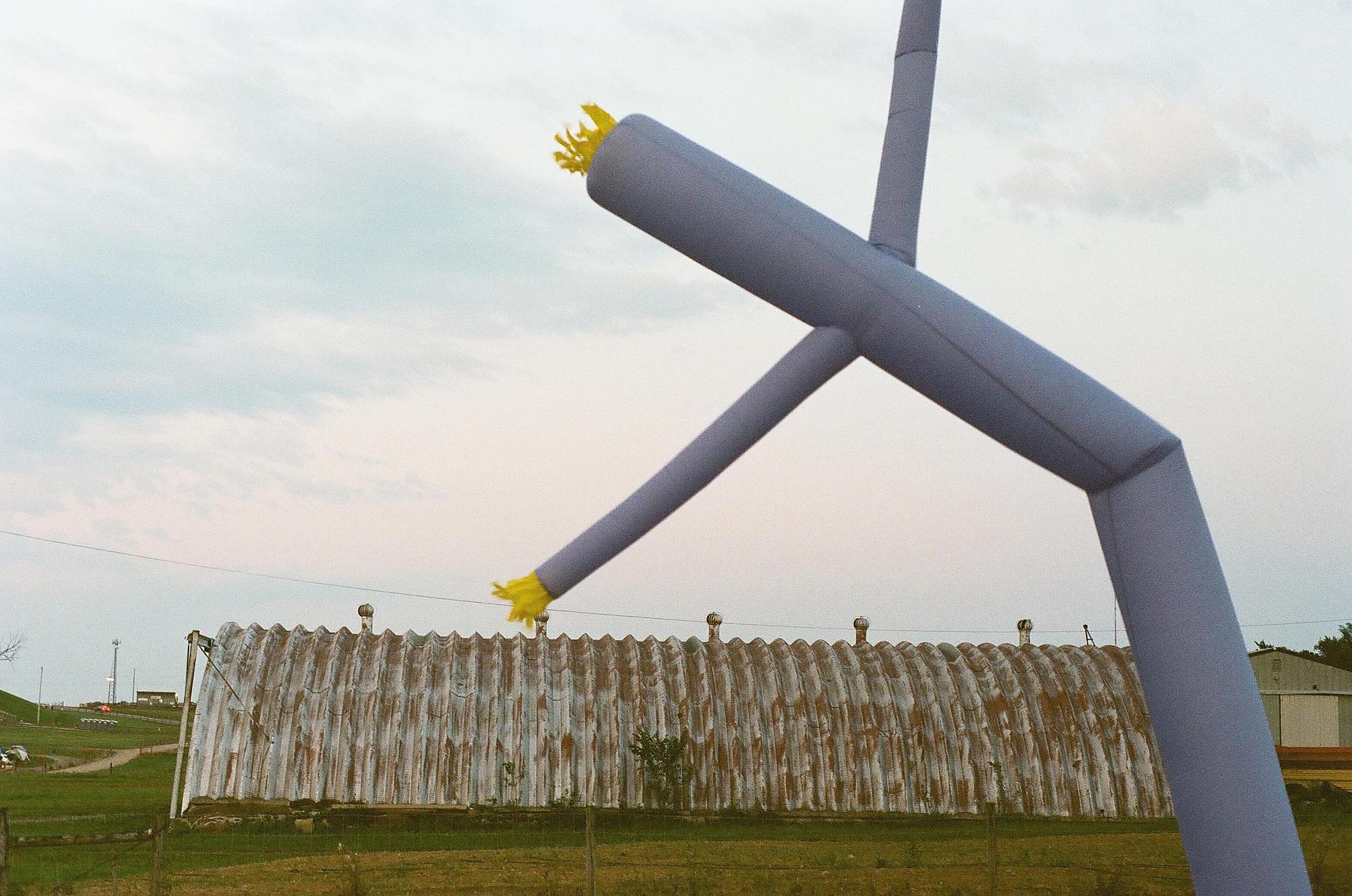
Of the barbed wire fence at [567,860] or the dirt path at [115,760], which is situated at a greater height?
the dirt path at [115,760]

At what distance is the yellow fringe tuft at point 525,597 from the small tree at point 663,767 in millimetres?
18622

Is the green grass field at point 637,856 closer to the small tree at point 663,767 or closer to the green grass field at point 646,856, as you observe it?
the green grass field at point 646,856

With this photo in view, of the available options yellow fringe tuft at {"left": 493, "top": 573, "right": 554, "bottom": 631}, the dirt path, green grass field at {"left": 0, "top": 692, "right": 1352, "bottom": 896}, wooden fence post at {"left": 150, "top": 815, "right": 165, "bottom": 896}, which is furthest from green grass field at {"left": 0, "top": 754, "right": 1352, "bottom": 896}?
the dirt path

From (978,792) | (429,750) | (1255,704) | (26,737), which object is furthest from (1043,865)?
(26,737)

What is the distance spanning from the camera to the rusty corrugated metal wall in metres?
→ 22.9

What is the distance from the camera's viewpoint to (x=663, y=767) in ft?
77.6

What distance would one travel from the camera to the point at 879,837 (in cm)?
2208

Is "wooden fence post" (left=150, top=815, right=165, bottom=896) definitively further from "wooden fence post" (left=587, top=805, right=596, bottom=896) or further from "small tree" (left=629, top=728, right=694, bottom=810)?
"small tree" (left=629, top=728, right=694, bottom=810)

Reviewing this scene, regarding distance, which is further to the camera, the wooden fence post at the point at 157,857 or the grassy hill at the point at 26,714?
the grassy hill at the point at 26,714

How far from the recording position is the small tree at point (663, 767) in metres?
23.5

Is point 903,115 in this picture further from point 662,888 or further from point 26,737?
point 26,737

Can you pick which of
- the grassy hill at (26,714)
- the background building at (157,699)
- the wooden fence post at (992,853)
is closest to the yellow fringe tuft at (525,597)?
the wooden fence post at (992,853)

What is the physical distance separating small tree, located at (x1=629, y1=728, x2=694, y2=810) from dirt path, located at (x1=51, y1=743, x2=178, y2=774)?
1989 cm

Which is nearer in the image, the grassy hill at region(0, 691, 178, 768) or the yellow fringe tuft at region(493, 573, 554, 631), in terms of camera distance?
the yellow fringe tuft at region(493, 573, 554, 631)
